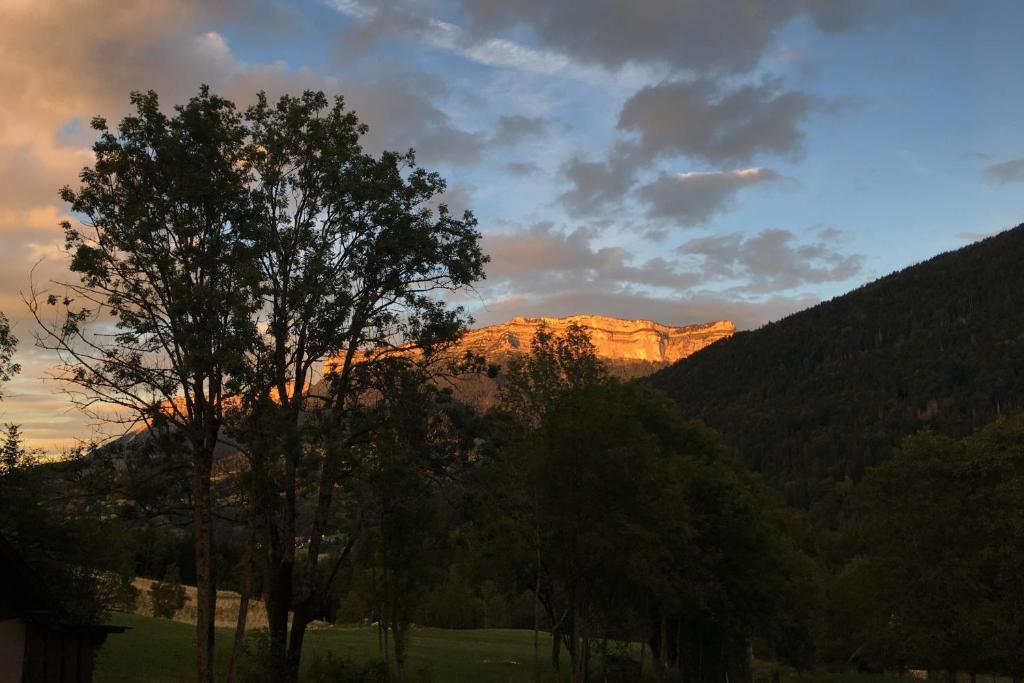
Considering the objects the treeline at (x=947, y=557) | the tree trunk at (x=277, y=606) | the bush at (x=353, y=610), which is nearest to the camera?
the tree trunk at (x=277, y=606)

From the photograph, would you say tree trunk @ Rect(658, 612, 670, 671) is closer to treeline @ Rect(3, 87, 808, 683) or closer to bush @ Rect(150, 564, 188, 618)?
treeline @ Rect(3, 87, 808, 683)

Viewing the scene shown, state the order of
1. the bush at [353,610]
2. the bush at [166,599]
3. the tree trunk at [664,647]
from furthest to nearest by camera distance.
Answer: the bush at [353,610], the bush at [166,599], the tree trunk at [664,647]

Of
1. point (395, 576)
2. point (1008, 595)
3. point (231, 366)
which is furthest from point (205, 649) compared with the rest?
point (1008, 595)

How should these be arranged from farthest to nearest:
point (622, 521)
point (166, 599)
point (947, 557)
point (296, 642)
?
point (166, 599)
point (947, 557)
point (622, 521)
point (296, 642)

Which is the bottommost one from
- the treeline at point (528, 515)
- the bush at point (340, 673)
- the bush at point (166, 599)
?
the bush at point (166, 599)

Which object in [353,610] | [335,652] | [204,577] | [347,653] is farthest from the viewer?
[353,610]

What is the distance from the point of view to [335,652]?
1649 inches

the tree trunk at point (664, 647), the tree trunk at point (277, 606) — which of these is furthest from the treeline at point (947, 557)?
the tree trunk at point (277, 606)

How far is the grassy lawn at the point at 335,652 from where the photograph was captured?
33844 mm

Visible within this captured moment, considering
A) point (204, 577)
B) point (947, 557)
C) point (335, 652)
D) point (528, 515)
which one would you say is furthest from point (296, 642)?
point (947, 557)

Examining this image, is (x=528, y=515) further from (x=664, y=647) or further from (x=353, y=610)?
(x=353, y=610)

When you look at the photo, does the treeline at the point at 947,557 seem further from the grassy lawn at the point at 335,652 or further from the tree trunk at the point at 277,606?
the tree trunk at the point at 277,606

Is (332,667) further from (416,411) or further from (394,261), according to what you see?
(394,261)

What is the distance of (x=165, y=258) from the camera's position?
25.0 m
